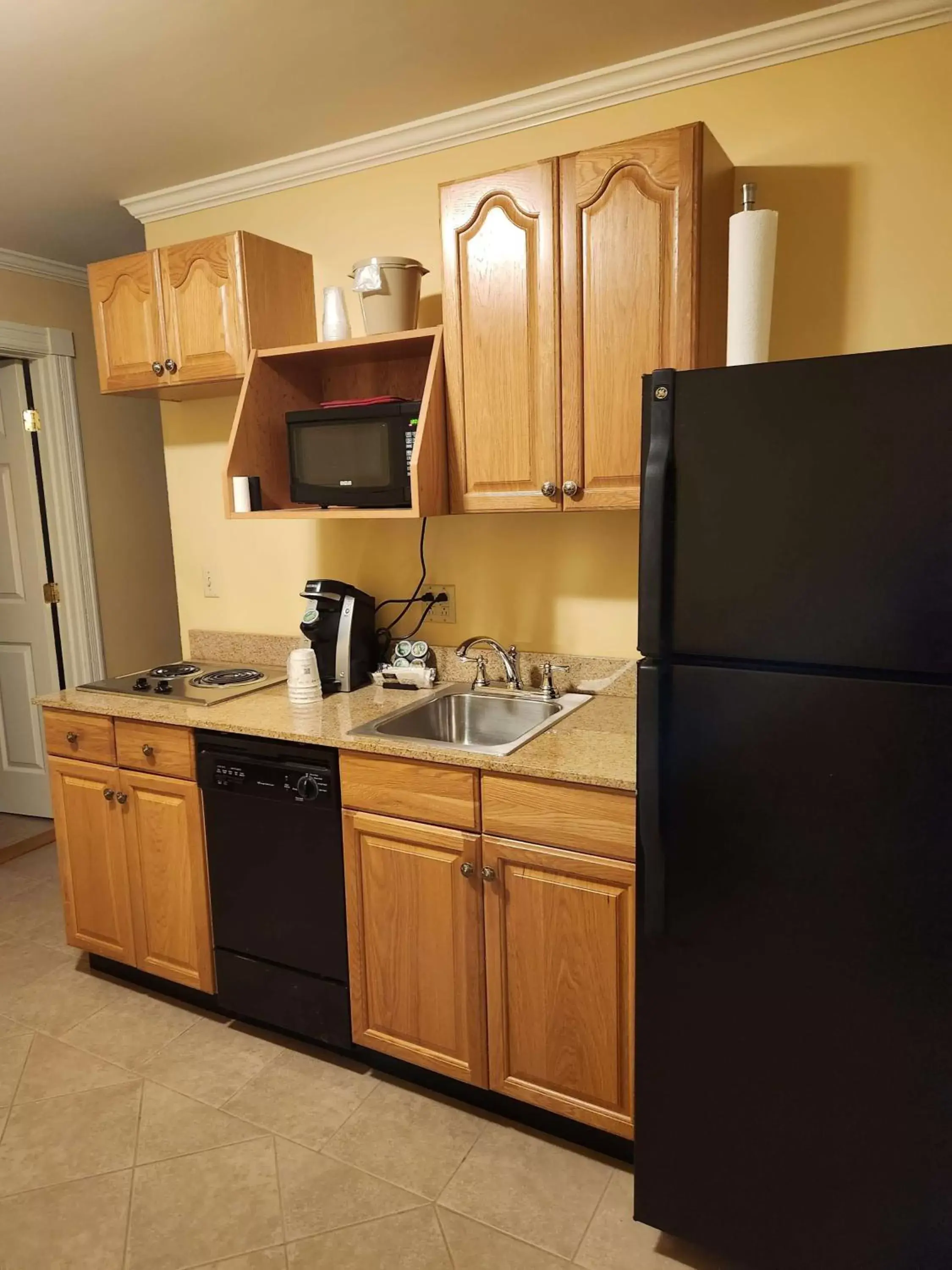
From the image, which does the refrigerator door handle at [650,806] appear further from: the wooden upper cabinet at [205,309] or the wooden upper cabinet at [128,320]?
the wooden upper cabinet at [128,320]

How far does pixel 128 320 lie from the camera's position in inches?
104

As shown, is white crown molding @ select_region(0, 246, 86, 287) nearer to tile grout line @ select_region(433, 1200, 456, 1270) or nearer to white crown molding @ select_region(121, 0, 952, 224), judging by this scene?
white crown molding @ select_region(121, 0, 952, 224)

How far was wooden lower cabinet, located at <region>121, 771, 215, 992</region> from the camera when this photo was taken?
7.70ft

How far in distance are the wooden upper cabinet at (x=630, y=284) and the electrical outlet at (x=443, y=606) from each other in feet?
2.19

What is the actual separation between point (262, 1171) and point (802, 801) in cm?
147

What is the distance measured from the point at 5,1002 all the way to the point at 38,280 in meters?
2.86

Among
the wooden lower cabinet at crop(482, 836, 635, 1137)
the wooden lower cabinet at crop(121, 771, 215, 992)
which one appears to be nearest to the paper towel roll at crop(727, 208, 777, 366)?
the wooden lower cabinet at crop(482, 836, 635, 1137)

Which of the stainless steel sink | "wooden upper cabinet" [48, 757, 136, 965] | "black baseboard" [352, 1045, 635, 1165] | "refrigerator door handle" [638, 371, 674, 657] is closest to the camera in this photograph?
"refrigerator door handle" [638, 371, 674, 657]

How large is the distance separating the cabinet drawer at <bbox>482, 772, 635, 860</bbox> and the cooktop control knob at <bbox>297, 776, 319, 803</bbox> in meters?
0.47

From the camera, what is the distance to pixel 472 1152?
75.8 inches

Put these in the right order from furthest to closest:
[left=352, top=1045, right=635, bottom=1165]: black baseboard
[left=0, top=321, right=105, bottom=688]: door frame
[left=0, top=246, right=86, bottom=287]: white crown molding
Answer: [left=0, top=321, right=105, bottom=688]: door frame, [left=0, top=246, right=86, bottom=287]: white crown molding, [left=352, top=1045, right=635, bottom=1165]: black baseboard

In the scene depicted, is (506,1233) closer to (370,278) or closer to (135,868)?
(135,868)

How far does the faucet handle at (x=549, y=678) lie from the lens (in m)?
2.35

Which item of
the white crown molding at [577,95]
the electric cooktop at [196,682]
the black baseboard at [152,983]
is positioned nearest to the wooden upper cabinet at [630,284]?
the white crown molding at [577,95]
